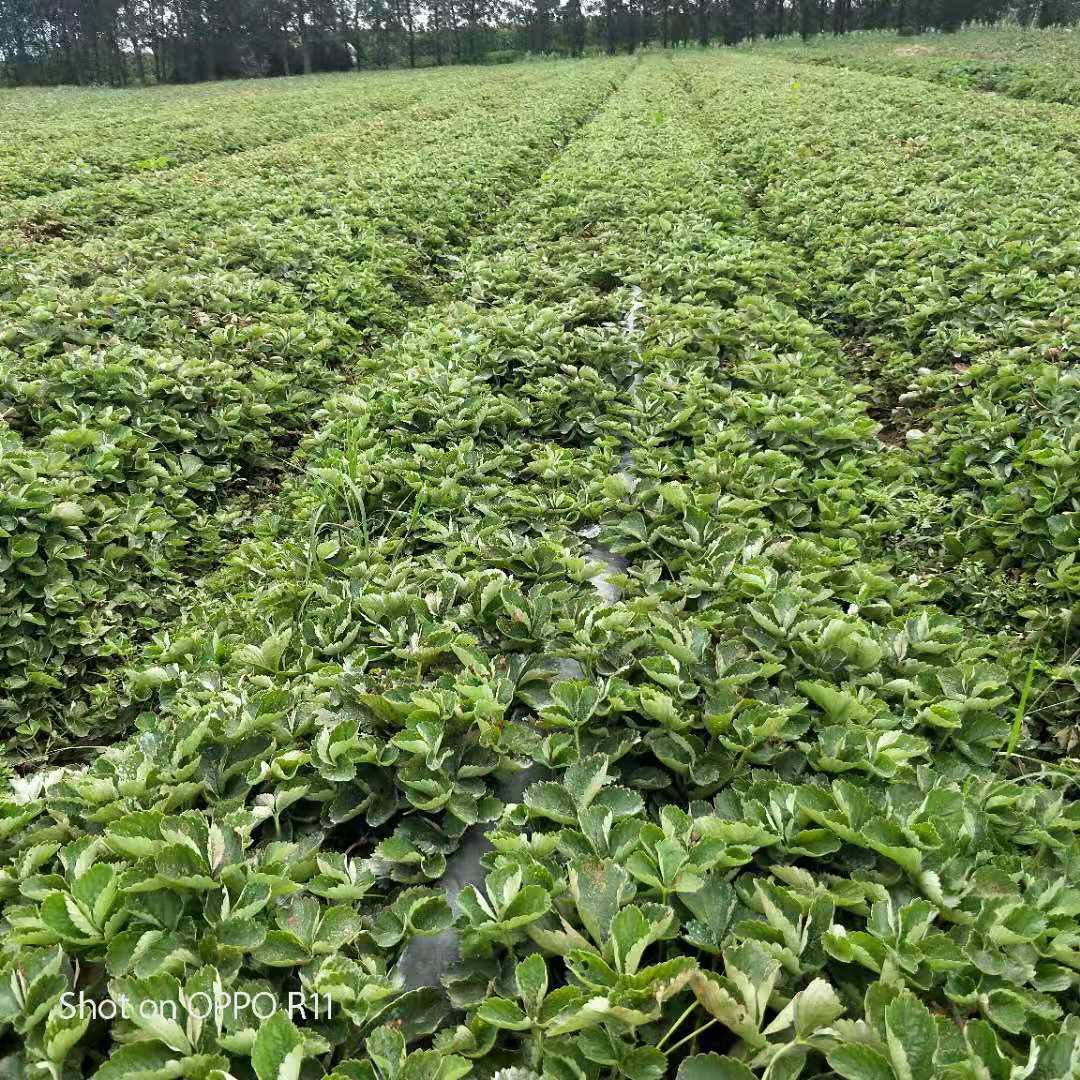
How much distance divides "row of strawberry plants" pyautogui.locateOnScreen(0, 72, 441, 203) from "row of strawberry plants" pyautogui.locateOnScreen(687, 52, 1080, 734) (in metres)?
12.1

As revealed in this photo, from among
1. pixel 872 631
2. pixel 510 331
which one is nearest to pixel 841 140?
pixel 510 331

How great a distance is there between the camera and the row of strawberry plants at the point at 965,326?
3803 millimetres

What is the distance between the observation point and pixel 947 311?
6082 millimetres

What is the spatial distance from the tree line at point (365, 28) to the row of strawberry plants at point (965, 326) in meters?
57.8

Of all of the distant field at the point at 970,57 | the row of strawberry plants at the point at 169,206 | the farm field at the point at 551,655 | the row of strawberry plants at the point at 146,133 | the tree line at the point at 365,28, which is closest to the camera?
the farm field at the point at 551,655

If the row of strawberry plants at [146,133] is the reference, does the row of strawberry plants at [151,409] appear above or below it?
below

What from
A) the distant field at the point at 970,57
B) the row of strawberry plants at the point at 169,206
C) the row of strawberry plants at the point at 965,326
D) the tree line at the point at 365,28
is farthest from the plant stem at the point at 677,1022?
the tree line at the point at 365,28

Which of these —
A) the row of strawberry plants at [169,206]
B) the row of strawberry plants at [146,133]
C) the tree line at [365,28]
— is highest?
the tree line at [365,28]

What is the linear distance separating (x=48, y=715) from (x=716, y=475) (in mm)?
3549

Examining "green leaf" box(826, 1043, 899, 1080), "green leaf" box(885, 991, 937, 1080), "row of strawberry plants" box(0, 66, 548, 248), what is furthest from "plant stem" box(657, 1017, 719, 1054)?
"row of strawberry plants" box(0, 66, 548, 248)

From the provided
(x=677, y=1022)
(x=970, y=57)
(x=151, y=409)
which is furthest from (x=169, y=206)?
(x=970, y=57)

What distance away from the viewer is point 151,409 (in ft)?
17.1

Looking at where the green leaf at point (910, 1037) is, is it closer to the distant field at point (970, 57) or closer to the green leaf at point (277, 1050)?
the green leaf at point (277, 1050)

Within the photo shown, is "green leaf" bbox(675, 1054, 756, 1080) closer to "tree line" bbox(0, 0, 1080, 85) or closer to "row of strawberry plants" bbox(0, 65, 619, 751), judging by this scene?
"row of strawberry plants" bbox(0, 65, 619, 751)
